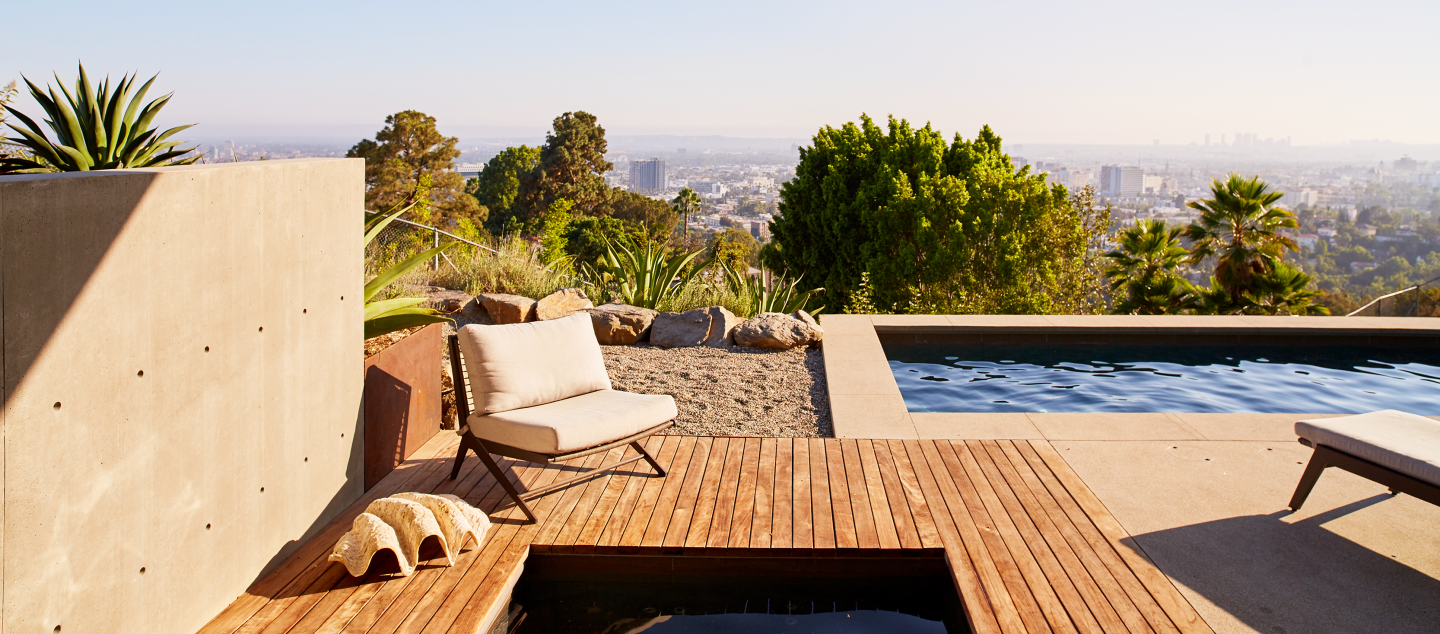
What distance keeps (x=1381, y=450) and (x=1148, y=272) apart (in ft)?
32.7

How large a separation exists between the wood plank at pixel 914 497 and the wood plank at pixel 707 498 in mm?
765

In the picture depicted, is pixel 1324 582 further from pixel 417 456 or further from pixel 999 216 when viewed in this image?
pixel 999 216

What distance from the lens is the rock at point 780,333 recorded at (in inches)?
267

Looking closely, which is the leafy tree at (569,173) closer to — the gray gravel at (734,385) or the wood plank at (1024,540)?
the gray gravel at (734,385)

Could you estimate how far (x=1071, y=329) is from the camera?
292 inches

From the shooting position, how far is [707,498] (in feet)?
11.0

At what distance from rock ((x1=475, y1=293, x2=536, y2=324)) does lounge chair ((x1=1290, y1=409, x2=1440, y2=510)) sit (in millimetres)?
5694

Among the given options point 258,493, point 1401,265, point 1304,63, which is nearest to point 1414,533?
point 258,493

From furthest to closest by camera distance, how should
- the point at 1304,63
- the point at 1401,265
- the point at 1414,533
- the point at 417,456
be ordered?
1. the point at 1304,63
2. the point at 1401,265
3. the point at 417,456
4. the point at 1414,533

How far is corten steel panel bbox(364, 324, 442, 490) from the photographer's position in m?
3.44

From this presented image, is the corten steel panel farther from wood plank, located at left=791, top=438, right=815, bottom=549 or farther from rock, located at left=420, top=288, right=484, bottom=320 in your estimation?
rock, located at left=420, top=288, right=484, bottom=320

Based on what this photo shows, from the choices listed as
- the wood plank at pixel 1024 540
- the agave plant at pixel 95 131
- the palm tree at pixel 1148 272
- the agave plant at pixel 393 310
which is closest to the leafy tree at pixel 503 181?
the palm tree at pixel 1148 272

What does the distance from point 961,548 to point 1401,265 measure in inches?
1789

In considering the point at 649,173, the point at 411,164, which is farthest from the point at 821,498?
the point at 649,173
